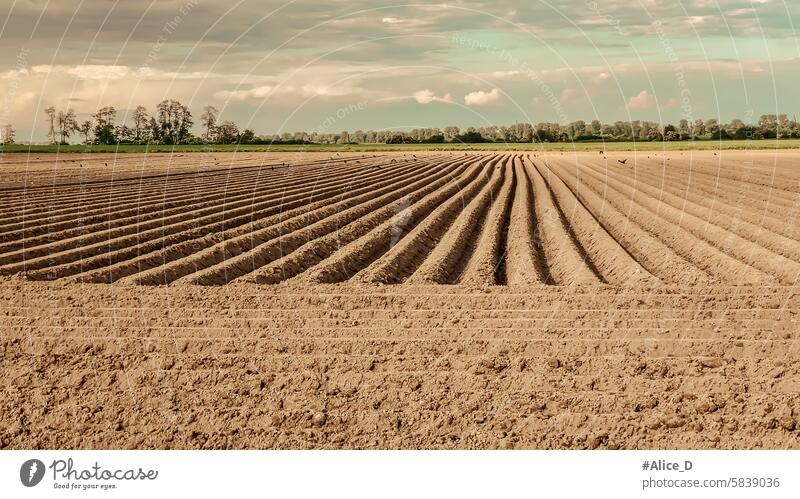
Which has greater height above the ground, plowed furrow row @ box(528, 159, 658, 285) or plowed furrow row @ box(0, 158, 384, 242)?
plowed furrow row @ box(0, 158, 384, 242)

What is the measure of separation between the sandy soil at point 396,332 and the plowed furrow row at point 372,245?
0.08 metres

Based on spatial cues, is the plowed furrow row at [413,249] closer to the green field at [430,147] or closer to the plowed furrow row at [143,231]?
the plowed furrow row at [143,231]

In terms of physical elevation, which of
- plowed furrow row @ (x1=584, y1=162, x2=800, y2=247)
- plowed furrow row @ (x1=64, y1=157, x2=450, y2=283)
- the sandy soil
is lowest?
the sandy soil

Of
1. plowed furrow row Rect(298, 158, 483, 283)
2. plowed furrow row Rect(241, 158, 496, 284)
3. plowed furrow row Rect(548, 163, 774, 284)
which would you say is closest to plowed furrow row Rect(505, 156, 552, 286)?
plowed furrow row Rect(298, 158, 483, 283)

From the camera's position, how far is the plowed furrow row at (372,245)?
42.6 feet

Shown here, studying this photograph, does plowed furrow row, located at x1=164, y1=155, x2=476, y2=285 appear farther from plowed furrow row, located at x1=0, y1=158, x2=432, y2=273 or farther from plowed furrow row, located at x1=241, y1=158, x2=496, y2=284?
plowed furrow row, located at x1=0, y1=158, x2=432, y2=273

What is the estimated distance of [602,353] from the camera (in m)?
8.46

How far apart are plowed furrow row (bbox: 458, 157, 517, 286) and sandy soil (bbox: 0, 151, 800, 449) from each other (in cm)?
9

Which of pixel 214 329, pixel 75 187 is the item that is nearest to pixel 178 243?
pixel 214 329

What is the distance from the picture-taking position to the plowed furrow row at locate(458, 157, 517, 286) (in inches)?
506

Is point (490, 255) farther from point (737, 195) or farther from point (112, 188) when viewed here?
point (112, 188)

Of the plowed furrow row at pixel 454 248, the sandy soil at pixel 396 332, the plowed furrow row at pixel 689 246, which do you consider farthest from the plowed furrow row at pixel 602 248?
the plowed furrow row at pixel 454 248

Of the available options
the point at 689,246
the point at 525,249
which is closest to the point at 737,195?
the point at 689,246
